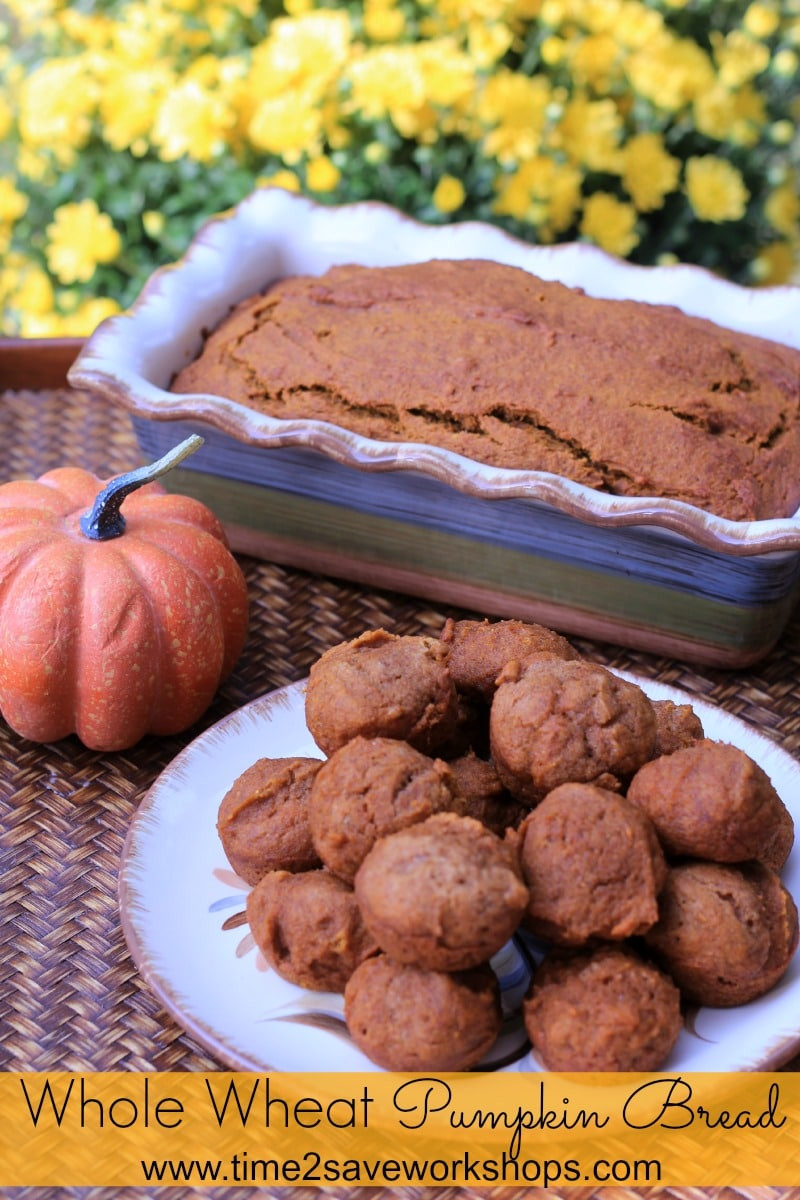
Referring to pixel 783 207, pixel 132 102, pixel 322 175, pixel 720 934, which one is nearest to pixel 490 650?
pixel 720 934

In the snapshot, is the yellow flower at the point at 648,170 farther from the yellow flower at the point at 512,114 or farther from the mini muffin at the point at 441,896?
the mini muffin at the point at 441,896

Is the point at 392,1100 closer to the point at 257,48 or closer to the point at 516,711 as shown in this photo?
the point at 516,711

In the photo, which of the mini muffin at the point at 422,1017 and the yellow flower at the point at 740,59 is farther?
the yellow flower at the point at 740,59

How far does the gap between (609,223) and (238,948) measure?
191 centimetres

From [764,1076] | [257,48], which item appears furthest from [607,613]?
[257,48]

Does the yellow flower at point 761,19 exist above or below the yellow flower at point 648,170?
above

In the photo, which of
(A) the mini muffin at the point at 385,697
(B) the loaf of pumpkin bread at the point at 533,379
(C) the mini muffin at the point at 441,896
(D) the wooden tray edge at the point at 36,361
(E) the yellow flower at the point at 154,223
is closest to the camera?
(C) the mini muffin at the point at 441,896

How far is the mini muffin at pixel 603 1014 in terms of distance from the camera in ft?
3.77

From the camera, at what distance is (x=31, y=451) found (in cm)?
234

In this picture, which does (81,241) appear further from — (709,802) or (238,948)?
(709,802)

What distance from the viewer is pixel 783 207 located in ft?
9.53

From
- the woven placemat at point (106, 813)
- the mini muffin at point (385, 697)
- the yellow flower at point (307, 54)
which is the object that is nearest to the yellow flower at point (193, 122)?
the yellow flower at point (307, 54)

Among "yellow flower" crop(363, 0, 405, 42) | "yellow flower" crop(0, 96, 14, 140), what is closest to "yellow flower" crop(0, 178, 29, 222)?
"yellow flower" crop(0, 96, 14, 140)

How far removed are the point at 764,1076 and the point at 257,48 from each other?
2280mm
